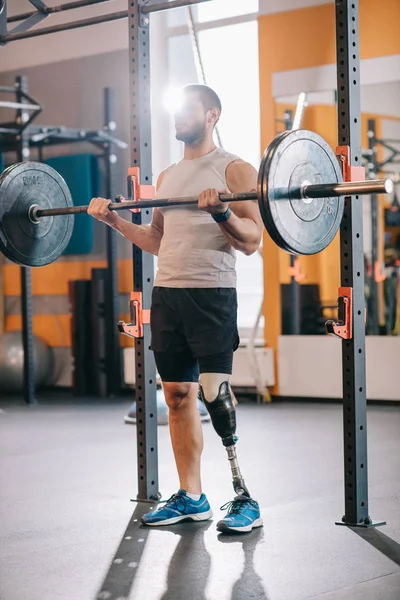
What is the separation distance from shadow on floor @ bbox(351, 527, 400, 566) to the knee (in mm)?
729

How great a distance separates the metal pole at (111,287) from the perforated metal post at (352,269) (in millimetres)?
4183

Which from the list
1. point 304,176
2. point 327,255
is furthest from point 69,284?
point 304,176

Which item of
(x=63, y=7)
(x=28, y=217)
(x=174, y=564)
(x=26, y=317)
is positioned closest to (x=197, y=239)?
(x=28, y=217)

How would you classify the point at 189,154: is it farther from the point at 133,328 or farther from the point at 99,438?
the point at 99,438

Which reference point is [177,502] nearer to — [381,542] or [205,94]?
[381,542]

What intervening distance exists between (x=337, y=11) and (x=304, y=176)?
2.31 ft

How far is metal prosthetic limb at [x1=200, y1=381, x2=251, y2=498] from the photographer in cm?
317

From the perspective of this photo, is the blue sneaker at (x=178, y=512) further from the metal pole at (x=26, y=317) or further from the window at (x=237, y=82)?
the window at (x=237, y=82)

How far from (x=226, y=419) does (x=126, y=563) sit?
2.07 feet

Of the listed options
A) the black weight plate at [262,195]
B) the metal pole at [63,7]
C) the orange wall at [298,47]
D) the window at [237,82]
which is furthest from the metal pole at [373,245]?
the black weight plate at [262,195]

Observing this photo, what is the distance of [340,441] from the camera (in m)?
5.06

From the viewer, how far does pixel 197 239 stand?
3186 millimetres

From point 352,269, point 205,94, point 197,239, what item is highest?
point 205,94

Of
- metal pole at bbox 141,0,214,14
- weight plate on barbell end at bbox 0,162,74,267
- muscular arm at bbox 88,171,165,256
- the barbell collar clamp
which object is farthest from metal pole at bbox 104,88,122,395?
the barbell collar clamp
